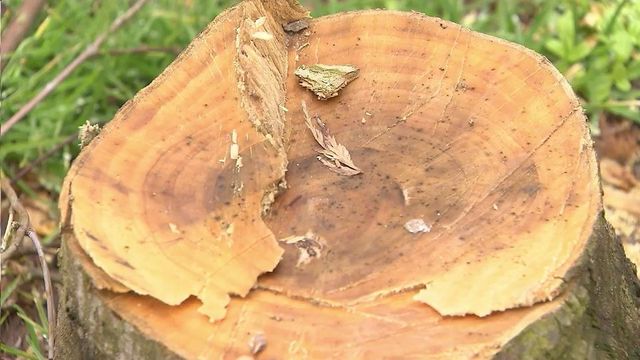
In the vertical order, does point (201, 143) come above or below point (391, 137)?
above

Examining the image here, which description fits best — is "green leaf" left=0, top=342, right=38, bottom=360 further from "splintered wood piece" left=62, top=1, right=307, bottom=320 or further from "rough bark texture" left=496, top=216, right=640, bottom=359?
"rough bark texture" left=496, top=216, right=640, bottom=359

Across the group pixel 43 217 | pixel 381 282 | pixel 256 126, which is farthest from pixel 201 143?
pixel 43 217

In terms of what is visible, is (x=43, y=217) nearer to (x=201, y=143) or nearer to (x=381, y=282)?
(x=201, y=143)

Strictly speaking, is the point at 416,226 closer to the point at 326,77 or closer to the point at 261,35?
the point at 326,77

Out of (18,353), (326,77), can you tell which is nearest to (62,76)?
(18,353)

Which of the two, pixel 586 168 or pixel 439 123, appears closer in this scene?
pixel 586 168

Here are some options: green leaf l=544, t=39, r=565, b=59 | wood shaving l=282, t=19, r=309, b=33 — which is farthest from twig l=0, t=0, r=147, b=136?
green leaf l=544, t=39, r=565, b=59
